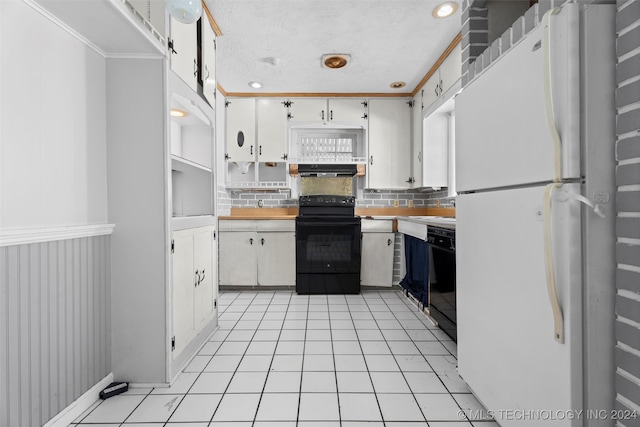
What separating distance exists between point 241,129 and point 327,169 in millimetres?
1178

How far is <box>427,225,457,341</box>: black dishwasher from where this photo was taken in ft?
7.29

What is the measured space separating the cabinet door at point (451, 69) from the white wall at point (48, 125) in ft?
8.37

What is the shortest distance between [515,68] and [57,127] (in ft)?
6.11

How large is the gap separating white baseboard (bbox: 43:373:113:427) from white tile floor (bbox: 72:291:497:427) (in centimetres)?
4

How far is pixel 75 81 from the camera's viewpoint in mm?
1533

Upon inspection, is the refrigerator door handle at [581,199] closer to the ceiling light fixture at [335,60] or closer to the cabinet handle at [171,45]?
the cabinet handle at [171,45]

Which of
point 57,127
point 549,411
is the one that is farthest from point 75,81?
point 549,411

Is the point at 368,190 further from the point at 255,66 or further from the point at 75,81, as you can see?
the point at 75,81

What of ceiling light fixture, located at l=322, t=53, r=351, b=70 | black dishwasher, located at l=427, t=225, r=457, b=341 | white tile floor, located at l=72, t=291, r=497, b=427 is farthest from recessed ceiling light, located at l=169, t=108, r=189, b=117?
black dishwasher, located at l=427, t=225, r=457, b=341

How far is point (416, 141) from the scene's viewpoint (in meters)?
3.90

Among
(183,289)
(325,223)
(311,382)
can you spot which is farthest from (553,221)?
(325,223)

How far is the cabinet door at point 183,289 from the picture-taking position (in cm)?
189

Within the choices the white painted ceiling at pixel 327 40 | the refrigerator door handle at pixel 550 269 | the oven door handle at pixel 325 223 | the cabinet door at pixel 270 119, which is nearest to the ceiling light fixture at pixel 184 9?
the white painted ceiling at pixel 327 40

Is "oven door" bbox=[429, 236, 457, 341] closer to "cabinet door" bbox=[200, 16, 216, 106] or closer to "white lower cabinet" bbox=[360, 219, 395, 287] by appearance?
"white lower cabinet" bbox=[360, 219, 395, 287]
